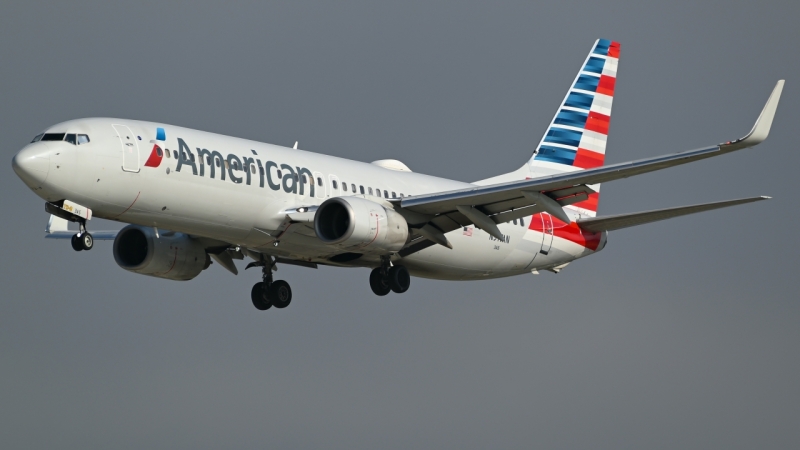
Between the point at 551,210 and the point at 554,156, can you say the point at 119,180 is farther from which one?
the point at 554,156

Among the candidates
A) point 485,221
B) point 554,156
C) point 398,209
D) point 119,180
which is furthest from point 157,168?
point 554,156

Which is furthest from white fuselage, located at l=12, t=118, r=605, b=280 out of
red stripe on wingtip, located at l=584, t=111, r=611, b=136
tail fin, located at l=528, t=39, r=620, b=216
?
red stripe on wingtip, located at l=584, t=111, r=611, b=136

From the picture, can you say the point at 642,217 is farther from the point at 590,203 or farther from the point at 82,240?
the point at 82,240

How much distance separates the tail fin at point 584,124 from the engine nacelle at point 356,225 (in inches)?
521

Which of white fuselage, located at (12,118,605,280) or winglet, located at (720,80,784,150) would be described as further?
white fuselage, located at (12,118,605,280)

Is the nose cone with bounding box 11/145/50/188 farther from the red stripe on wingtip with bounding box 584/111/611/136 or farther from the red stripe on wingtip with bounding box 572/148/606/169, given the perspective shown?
the red stripe on wingtip with bounding box 584/111/611/136

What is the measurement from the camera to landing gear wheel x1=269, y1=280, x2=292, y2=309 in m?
45.2

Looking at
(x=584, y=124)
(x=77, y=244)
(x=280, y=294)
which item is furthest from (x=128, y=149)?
(x=584, y=124)

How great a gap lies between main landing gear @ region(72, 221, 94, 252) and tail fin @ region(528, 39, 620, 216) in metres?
20.9

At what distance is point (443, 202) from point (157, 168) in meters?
9.16

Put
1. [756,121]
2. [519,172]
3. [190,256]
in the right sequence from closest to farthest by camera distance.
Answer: [756,121]
[190,256]
[519,172]

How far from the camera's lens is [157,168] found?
36.6 meters

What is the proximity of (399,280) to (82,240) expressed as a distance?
11187 mm

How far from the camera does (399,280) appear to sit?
139 feet
